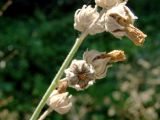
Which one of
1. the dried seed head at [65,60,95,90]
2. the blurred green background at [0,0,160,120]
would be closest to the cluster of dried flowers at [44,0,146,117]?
the dried seed head at [65,60,95,90]

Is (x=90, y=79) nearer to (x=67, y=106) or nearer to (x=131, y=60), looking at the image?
(x=67, y=106)

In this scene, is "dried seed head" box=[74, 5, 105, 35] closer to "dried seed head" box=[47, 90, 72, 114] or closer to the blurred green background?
"dried seed head" box=[47, 90, 72, 114]

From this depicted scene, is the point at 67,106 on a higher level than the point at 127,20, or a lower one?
lower

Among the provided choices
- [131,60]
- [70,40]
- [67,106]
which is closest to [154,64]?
[131,60]

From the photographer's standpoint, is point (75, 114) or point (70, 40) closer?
point (75, 114)

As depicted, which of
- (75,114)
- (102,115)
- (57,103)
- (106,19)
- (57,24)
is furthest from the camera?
(57,24)

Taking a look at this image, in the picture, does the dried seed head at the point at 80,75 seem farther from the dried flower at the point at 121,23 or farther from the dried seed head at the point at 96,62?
the dried flower at the point at 121,23

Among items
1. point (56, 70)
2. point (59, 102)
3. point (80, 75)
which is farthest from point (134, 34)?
point (56, 70)
